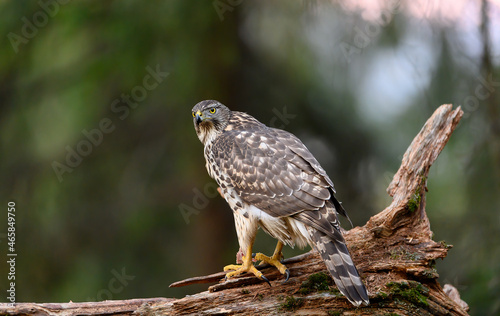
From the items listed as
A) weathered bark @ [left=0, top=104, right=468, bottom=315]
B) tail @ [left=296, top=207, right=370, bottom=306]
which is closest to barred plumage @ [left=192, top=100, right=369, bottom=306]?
tail @ [left=296, top=207, right=370, bottom=306]

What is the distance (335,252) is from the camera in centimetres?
340

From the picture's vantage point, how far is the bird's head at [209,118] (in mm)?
4387

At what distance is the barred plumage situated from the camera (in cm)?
342

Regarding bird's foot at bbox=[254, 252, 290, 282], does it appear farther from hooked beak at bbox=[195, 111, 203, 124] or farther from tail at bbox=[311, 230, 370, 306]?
hooked beak at bbox=[195, 111, 203, 124]

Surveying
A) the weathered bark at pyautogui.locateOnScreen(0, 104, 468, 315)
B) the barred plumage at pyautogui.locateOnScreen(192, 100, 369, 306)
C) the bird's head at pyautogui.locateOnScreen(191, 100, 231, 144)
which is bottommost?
the weathered bark at pyautogui.locateOnScreen(0, 104, 468, 315)

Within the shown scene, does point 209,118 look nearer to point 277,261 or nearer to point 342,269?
point 277,261

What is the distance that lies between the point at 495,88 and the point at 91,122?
472 centimetres

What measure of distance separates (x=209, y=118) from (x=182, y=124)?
5.82ft

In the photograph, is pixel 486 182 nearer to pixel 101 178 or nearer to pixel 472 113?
pixel 472 113

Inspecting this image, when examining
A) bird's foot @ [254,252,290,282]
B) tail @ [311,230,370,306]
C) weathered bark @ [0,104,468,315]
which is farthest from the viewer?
bird's foot @ [254,252,290,282]

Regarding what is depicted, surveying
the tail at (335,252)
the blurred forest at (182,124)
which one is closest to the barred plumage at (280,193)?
the tail at (335,252)

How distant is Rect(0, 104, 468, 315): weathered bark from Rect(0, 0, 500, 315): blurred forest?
6.45 ft

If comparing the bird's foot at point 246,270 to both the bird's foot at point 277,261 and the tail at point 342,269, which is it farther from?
the tail at point 342,269

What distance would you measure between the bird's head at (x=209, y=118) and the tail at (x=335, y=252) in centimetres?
130
